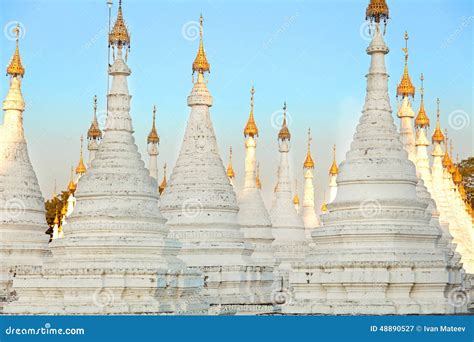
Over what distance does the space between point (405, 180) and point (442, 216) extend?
22.4 meters

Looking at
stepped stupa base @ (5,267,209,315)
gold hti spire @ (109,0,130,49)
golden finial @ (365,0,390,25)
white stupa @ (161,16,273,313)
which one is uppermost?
golden finial @ (365,0,390,25)

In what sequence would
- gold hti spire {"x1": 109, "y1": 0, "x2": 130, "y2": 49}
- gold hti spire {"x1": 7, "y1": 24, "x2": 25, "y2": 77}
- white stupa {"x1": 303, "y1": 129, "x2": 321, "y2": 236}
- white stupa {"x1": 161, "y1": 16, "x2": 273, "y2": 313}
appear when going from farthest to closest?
1. white stupa {"x1": 303, "y1": 129, "x2": 321, "y2": 236}
2. gold hti spire {"x1": 7, "y1": 24, "x2": 25, "y2": 77}
3. white stupa {"x1": 161, "y1": 16, "x2": 273, "y2": 313}
4. gold hti spire {"x1": 109, "y1": 0, "x2": 130, "y2": 49}

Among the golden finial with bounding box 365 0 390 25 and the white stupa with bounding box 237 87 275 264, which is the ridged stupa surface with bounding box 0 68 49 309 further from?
the golden finial with bounding box 365 0 390 25

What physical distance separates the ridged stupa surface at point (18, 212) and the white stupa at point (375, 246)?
13.2m

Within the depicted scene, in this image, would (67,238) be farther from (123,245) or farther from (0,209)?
(0,209)

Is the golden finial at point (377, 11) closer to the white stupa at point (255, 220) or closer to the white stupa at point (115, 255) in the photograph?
the white stupa at point (115, 255)

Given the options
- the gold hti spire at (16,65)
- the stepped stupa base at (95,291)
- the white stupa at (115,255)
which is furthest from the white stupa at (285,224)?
the stepped stupa base at (95,291)

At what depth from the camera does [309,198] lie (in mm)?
75750

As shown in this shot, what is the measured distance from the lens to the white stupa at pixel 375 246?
130ft

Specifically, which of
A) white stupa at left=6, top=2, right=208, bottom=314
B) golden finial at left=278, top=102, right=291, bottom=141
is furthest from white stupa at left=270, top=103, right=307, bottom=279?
white stupa at left=6, top=2, right=208, bottom=314

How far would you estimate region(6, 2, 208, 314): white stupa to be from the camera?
37.8m

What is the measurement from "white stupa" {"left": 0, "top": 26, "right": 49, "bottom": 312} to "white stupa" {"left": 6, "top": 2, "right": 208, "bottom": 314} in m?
9.42

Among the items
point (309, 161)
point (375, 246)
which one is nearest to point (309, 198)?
point (309, 161)
